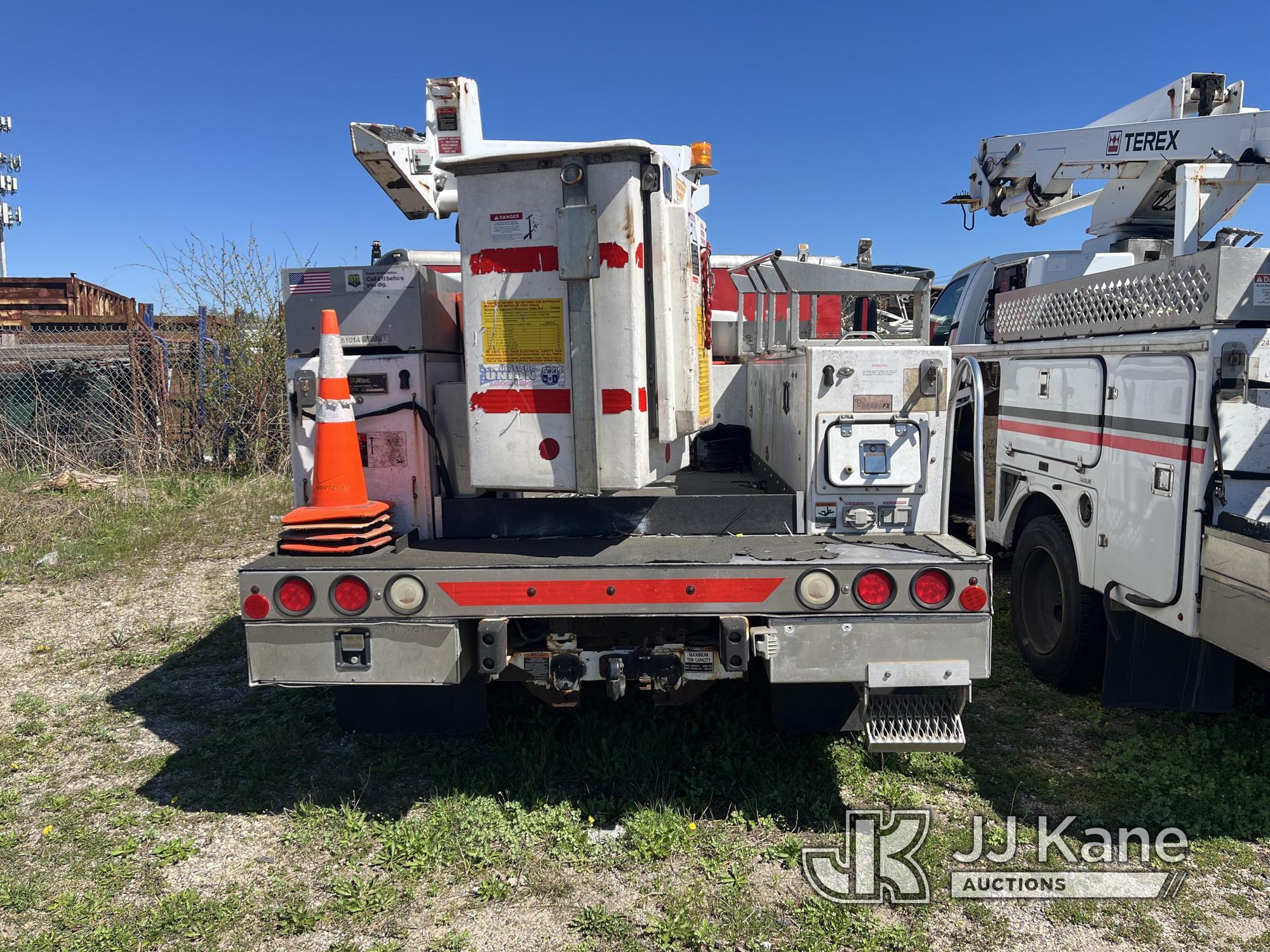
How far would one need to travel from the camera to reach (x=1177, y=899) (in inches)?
119

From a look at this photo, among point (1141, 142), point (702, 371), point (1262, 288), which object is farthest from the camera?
point (1141, 142)

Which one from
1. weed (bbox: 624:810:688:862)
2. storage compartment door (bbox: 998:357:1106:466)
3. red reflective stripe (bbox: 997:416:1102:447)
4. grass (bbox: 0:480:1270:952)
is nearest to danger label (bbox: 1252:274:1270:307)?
storage compartment door (bbox: 998:357:1106:466)

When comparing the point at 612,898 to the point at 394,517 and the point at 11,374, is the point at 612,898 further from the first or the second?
the point at 11,374

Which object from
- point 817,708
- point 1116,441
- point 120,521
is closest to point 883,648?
point 817,708

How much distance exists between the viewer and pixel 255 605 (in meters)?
3.19

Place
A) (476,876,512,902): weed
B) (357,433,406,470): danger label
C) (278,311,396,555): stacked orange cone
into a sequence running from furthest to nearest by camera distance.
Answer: (357,433,406,470): danger label < (278,311,396,555): stacked orange cone < (476,876,512,902): weed

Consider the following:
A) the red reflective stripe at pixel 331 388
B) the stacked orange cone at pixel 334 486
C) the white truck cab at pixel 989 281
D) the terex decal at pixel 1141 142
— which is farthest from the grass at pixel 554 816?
the terex decal at pixel 1141 142

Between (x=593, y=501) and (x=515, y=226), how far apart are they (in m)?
1.20

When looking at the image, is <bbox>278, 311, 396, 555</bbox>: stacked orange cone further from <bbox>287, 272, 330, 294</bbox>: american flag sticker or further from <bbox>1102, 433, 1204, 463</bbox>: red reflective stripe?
<bbox>1102, 433, 1204, 463</bbox>: red reflective stripe

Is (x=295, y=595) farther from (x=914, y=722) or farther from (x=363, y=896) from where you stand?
(x=914, y=722)

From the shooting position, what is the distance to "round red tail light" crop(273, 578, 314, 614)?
3.19m

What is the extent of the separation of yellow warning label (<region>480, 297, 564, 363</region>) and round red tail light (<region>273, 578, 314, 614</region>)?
1.11 m

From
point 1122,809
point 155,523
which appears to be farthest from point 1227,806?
point 155,523

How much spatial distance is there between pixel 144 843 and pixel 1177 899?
12.9ft
